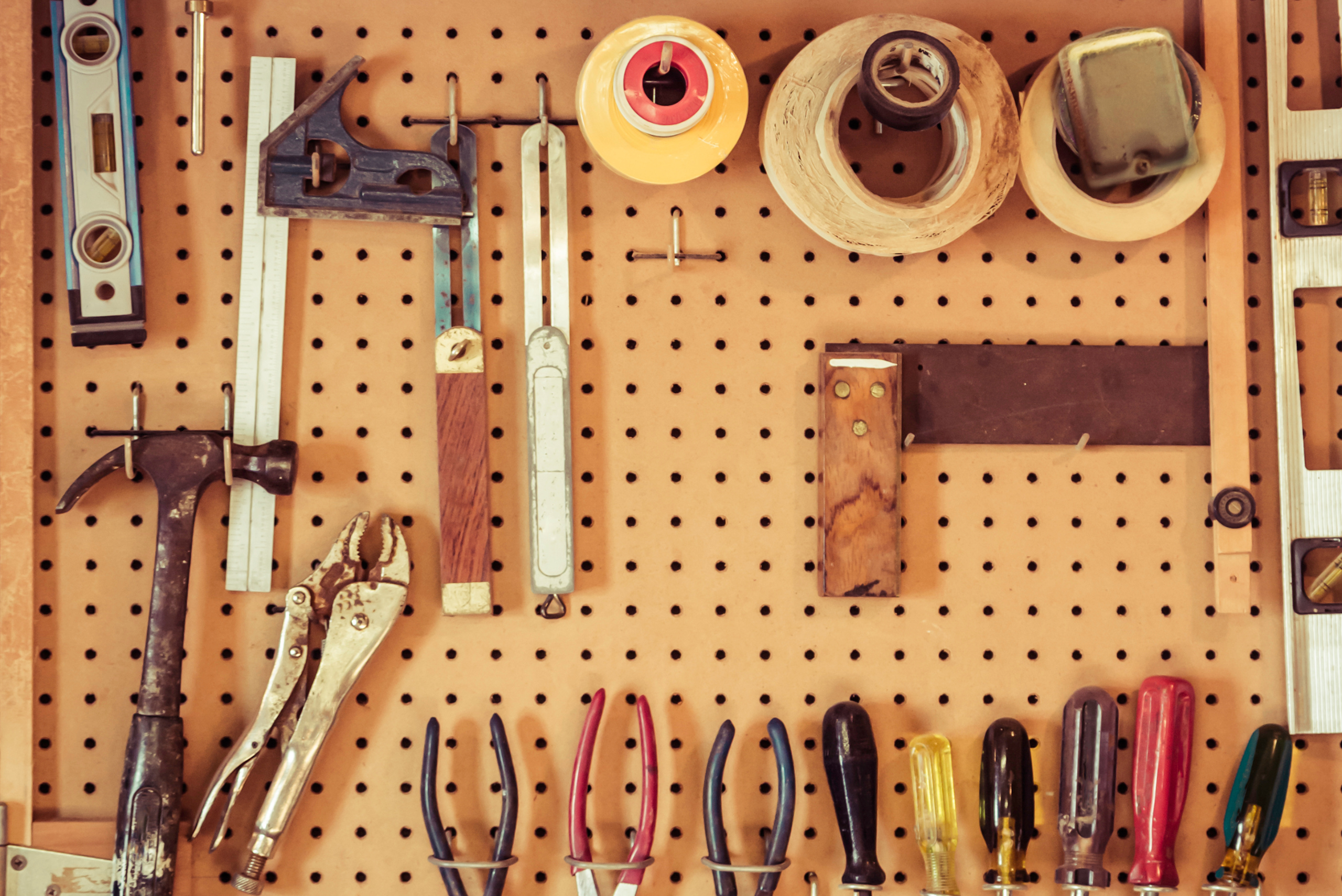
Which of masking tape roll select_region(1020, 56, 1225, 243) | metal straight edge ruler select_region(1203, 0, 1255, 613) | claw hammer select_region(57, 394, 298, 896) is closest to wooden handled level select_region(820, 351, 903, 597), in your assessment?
masking tape roll select_region(1020, 56, 1225, 243)

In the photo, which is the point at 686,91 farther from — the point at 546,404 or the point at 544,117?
the point at 546,404

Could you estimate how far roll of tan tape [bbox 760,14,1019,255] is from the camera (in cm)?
124

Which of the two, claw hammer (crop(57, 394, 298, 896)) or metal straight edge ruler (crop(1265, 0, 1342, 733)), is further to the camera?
metal straight edge ruler (crop(1265, 0, 1342, 733))

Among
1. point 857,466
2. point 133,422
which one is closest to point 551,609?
point 857,466

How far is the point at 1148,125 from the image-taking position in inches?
48.6

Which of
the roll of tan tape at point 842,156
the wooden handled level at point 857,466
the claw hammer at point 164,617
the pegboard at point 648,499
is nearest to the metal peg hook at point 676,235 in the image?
the pegboard at point 648,499

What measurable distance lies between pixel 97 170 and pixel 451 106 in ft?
1.55

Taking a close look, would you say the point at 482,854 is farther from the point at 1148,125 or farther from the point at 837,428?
the point at 1148,125

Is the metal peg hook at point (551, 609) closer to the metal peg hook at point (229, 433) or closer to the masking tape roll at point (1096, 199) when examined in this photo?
the metal peg hook at point (229, 433)

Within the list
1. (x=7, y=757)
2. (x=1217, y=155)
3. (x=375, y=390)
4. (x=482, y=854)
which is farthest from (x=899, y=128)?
(x=7, y=757)

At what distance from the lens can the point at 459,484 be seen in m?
1.31

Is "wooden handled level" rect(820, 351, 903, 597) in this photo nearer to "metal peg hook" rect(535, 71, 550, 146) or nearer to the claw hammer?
"metal peg hook" rect(535, 71, 550, 146)

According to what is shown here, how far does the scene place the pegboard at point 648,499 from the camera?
132cm

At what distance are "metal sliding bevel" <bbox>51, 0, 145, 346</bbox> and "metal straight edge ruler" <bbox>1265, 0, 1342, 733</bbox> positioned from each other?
1.55m
